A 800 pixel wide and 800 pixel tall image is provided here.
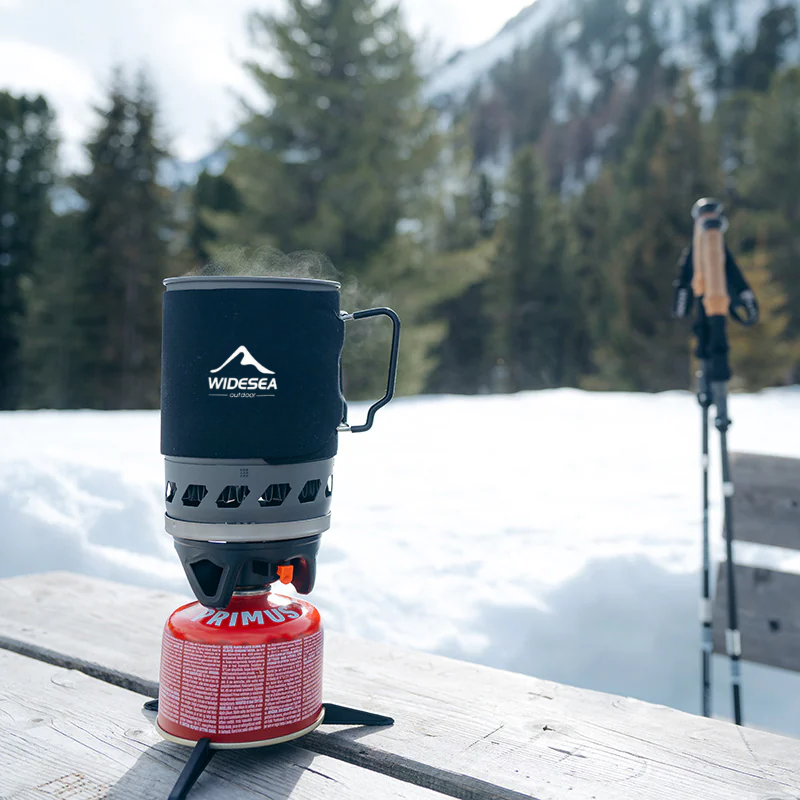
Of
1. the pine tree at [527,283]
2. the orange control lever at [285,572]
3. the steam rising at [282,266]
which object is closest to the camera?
the orange control lever at [285,572]

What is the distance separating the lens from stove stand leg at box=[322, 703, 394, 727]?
125 cm

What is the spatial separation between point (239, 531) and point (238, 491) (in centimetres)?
5

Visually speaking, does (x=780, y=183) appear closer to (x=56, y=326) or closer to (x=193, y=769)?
(x=56, y=326)

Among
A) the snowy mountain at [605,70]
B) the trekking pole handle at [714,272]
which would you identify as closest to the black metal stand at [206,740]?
the trekking pole handle at [714,272]

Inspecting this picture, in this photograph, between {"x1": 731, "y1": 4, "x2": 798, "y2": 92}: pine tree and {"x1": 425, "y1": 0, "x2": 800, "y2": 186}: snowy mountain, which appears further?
{"x1": 425, "y1": 0, "x2": 800, "y2": 186}: snowy mountain

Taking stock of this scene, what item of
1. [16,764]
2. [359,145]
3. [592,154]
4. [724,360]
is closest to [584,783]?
[16,764]

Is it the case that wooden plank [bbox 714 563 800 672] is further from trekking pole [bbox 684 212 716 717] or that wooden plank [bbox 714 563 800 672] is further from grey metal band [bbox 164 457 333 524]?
grey metal band [bbox 164 457 333 524]

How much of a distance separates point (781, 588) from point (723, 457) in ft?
1.42

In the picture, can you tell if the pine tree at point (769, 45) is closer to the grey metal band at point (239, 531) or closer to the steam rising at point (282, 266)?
the steam rising at point (282, 266)

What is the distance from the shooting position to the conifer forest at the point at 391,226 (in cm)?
1764

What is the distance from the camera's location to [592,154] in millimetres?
62406

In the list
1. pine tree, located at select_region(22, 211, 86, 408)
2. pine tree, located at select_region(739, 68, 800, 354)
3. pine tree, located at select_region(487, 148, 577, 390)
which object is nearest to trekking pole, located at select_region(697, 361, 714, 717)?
pine tree, located at select_region(739, 68, 800, 354)

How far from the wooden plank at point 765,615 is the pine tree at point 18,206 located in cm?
2530

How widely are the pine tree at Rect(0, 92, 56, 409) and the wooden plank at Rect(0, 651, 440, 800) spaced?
25696 millimetres
